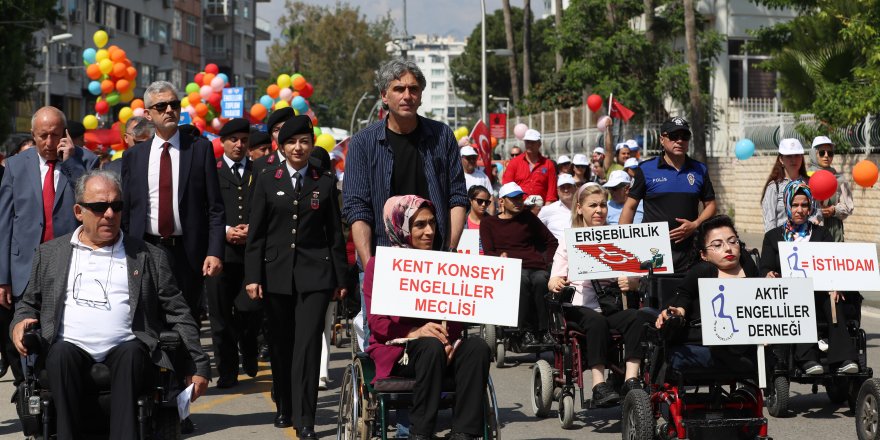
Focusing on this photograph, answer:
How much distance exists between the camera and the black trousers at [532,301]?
11.9 m

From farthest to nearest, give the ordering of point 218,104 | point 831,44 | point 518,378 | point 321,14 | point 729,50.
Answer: point 321,14 → point 729,50 → point 831,44 → point 218,104 → point 518,378

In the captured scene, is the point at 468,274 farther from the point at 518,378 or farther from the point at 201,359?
the point at 518,378

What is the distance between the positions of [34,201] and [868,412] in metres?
5.34

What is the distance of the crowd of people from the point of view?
684 centimetres

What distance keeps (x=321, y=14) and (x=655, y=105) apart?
243 ft

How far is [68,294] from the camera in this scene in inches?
273

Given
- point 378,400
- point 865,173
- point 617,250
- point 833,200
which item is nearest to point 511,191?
point 617,250

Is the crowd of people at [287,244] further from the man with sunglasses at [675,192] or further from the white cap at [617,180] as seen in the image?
the white cap at [617,180]

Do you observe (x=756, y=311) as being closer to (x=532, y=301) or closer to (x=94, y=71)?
(x=532, y=301)

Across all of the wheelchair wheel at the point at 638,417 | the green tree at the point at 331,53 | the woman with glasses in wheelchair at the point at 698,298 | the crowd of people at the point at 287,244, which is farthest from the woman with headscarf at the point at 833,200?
the green tree at the point at 331,53

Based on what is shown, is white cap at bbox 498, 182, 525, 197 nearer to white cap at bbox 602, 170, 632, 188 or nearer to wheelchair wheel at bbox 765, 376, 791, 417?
white cap at bbox 602, 170, 632, 188

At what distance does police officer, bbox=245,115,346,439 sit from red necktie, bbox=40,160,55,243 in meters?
1.27

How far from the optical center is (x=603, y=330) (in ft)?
29.7

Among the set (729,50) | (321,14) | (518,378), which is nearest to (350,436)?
(518,378)
